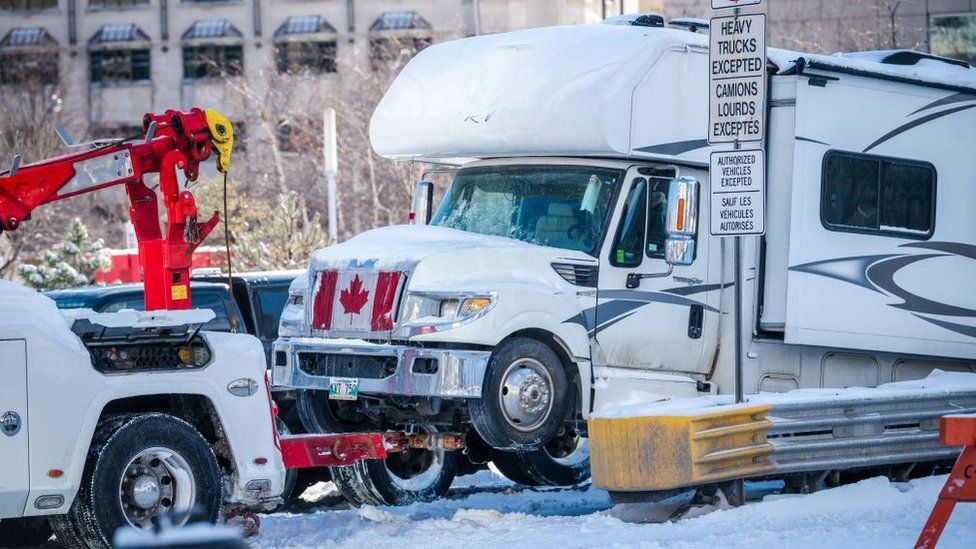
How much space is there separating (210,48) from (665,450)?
54.3 meters

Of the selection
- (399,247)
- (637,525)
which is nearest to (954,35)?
(399,247)

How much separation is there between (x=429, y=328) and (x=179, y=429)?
2.07 metres

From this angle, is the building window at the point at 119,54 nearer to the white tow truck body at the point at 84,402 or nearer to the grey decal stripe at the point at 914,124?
the grey decal stripe at the point at 914,124

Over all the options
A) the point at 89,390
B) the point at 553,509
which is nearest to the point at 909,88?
the point at 553,509

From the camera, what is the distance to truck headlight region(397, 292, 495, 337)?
35.3ft

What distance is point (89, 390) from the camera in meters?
8.95

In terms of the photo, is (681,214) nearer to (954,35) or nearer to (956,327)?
(956,327)

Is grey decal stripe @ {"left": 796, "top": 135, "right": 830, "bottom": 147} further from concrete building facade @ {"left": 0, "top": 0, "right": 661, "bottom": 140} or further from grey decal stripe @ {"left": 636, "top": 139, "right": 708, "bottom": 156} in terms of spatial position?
concrete building facade @ {"left": 0, "top": 0, "right": 661, "bottom": 140}

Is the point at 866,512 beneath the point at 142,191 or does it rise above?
beneath

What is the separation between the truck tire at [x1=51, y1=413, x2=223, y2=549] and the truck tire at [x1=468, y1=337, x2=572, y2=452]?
2073mm

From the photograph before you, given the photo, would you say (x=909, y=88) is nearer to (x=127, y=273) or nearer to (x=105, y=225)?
(x=127, y=273)

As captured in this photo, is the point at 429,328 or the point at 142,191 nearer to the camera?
the point at 429,328

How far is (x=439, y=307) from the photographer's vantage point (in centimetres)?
1085

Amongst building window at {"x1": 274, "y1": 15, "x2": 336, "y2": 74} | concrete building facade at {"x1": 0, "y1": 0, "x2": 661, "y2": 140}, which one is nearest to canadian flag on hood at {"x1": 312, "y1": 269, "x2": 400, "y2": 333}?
concrete building facade at {"x1": 0, "y1": 0, "x2": 661, "y2": 140}
